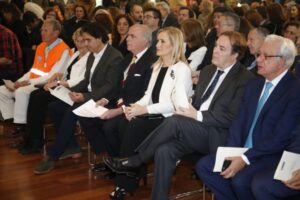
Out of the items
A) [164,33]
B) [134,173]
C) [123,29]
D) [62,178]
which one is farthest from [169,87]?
[123,29]

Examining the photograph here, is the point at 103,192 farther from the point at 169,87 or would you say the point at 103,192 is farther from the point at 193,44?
the point at 193,44

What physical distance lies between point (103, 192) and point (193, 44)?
2.05 m

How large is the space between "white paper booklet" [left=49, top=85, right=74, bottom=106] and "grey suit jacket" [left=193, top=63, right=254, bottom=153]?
178 cm

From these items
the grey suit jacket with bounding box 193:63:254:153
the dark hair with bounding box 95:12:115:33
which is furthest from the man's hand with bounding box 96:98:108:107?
the dark hair with bounding box 95:12:115:33

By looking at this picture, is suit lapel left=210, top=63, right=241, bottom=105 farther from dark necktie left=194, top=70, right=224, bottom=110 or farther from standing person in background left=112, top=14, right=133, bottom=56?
standing person in background left=112, top=14, right=133, bottom=56

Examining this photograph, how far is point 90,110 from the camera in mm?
4262

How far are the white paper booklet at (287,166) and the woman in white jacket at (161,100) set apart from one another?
111 centimetres

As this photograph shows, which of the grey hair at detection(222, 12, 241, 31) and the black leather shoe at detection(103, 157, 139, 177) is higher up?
the grey hair at detection(222, 12, 241, 31)

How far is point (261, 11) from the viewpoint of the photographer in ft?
27.3

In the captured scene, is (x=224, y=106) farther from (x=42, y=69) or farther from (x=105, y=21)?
(x=105, y=21)

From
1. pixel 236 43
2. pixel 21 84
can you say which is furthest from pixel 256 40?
pixel 21 84

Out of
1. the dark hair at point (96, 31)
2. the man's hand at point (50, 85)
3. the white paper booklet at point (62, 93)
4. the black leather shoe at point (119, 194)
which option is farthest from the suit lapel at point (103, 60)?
the black leather shoe at point (119, 194)

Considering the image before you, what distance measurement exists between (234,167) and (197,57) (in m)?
2.25

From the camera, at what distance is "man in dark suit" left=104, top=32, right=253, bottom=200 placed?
3.38 m
